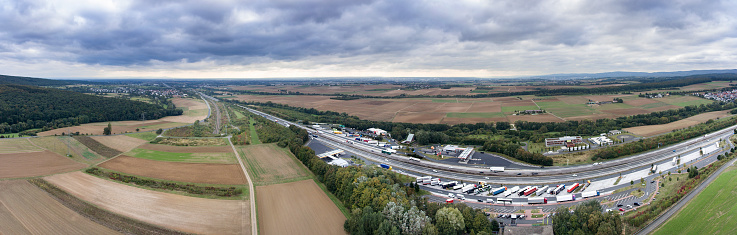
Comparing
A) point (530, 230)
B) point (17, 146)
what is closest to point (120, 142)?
point (17, 146)

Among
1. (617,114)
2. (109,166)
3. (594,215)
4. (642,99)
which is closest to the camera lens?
(594,215)

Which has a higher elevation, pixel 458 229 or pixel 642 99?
pixel 642 99

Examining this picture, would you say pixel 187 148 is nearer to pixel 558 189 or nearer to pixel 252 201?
pixel 252 201

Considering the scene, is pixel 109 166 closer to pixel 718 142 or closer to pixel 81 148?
pixel 81 148

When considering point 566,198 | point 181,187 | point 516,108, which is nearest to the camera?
point 566,198

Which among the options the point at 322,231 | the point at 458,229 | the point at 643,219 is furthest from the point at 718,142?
the point at 322,231

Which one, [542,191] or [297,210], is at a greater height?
[542,191]

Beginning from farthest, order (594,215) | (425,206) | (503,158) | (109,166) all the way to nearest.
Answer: (503,158)
(109,166)
(425,206)
(594,215)

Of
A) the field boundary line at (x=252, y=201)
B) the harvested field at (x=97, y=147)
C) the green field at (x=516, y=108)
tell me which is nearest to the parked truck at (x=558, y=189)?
the field boundary line at (x=252, y=201)
